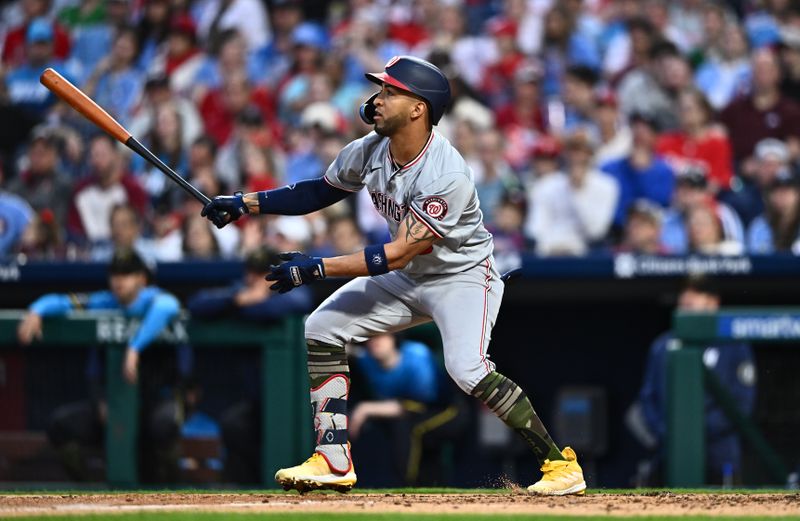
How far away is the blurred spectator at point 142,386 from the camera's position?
298 inches

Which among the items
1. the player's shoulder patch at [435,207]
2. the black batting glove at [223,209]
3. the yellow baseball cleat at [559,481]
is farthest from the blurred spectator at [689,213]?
the black batting glove at [223,209]

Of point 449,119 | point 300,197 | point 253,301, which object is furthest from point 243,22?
point 300,197

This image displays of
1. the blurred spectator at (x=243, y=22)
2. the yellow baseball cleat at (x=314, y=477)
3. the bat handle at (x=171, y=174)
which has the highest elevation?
the blurred spectator at (x=243, y=22)

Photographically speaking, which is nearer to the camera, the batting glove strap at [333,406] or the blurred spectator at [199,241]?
the batting glove strap at [333,406]

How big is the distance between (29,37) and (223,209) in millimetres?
7387

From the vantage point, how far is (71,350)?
311 inches

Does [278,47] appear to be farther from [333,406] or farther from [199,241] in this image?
[333,406]

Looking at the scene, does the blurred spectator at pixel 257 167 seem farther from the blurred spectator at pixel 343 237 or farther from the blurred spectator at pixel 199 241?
the blurred spectator at pixel 343 237

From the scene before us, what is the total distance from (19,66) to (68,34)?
571 millimetres

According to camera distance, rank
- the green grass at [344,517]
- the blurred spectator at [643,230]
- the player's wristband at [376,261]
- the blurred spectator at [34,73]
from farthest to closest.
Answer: the blurred spectator at [34,73], the blurred spectator at [643,230], the player's wristband at [376,261], the green grass at [344,517]

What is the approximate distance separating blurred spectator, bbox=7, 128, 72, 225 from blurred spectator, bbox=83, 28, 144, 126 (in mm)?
920

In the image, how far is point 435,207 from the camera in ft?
16.8

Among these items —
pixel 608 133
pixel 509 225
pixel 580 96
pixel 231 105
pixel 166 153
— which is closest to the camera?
pixel 509 225

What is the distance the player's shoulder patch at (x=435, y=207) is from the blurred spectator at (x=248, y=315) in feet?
8.57
